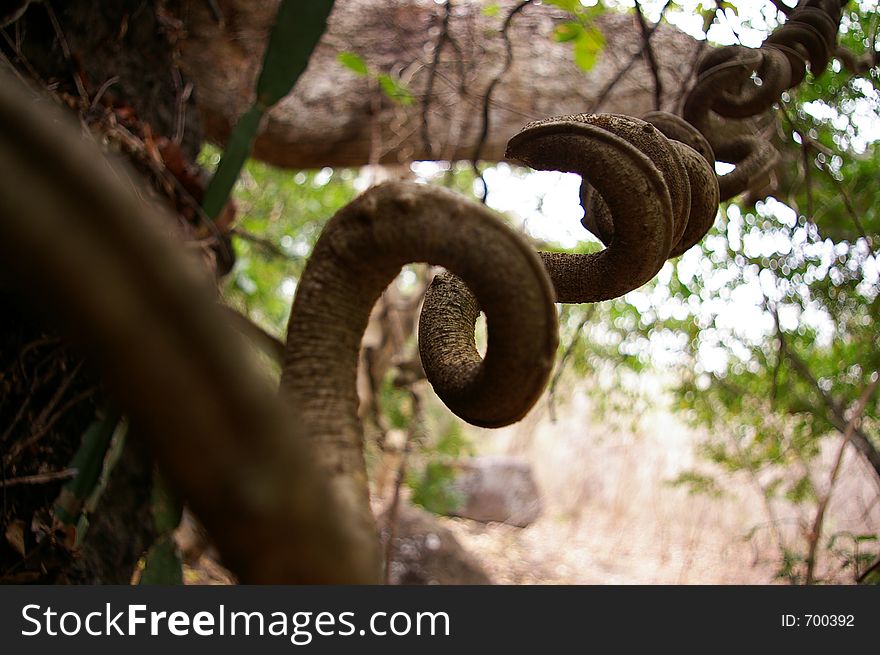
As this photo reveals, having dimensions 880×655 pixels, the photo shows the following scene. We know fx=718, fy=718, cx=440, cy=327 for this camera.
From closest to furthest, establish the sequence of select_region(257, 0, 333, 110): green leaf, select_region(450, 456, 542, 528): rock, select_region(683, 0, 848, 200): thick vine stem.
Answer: select_region(683, 0, 848, 200): thick vine stem → select_region(257, 0, 333, 110): green leaf → select_region(450, 456, 542, 528): rock

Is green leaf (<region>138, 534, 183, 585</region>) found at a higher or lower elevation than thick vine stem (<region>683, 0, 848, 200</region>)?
lower

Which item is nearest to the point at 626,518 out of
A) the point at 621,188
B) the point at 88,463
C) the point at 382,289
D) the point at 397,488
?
the point at 397,488

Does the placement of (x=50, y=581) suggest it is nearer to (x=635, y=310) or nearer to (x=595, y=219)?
(x=595, y=219)

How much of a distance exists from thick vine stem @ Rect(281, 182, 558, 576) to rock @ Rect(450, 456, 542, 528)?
5.65 metres

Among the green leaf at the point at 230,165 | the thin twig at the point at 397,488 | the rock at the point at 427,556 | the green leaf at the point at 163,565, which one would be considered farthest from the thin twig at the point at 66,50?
the rock at the point at 427,556

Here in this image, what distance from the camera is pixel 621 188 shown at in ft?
1.92

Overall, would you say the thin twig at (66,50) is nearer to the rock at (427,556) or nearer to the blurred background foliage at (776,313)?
the blurred background foliage at (776,313)

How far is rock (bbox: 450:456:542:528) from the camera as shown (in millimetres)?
6086

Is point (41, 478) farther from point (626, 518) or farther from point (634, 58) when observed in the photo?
point (626, 518)

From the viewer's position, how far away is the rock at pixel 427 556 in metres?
3.35

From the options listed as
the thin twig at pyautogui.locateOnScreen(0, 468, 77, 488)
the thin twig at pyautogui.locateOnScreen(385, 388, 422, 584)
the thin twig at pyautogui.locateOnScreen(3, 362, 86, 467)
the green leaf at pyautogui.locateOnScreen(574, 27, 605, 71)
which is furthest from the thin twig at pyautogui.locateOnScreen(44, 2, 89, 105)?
the green leaf at pyautogui.locateOnScreen(574, 27, 605, 71)

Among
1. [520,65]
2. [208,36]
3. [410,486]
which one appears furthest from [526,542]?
[208,36]

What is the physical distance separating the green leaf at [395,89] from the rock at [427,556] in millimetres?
1927

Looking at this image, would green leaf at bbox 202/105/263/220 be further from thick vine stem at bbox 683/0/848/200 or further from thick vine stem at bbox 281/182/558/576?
thick vine stem at bbox 281/182/558/576
